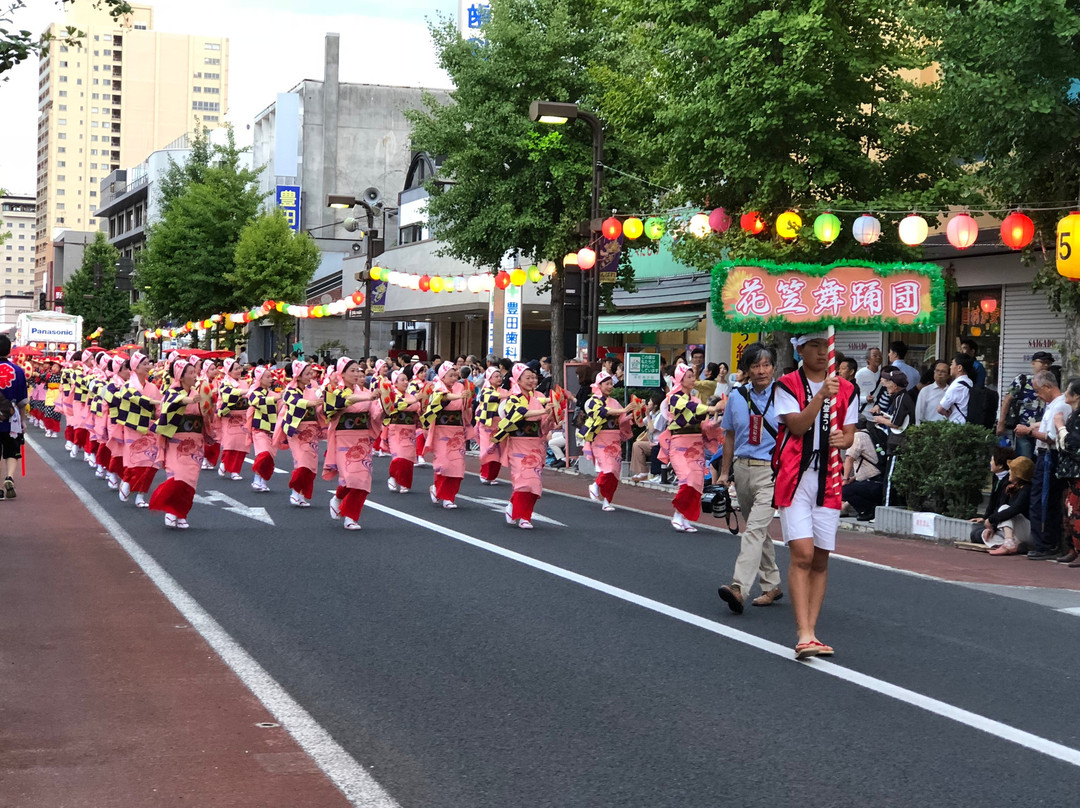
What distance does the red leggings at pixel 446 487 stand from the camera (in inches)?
611

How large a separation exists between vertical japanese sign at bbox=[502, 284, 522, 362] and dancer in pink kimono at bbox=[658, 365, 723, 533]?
14.4 metres

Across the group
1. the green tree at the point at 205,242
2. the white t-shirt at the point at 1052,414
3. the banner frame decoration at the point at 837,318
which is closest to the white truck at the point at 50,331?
the green tree at the point at 205,242

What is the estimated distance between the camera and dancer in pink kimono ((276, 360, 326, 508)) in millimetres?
15234

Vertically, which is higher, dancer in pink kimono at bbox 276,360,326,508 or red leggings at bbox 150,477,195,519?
dancer in pink kimono at bbox 276,360,326,508

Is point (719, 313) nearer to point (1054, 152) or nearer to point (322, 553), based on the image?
point (1054, 152)

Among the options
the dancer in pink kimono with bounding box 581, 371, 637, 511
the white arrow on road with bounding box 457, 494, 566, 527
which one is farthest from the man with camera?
the dancer in pink kimono with bounding box 581, 371, 637, 511

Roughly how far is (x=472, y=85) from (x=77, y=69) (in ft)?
509

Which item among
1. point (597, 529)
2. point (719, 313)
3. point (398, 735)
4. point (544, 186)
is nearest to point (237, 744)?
point (398, 735)

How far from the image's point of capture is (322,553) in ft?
36.9

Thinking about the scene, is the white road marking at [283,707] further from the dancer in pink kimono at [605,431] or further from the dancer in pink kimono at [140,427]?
the dancer in pink kimono at [605,431]

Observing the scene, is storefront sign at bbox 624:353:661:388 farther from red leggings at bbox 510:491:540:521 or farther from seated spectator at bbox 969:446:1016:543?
seated spectator at bbox 969:446:1016:543

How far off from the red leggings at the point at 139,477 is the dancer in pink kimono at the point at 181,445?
1.38 meters

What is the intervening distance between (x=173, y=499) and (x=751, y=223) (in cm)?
921

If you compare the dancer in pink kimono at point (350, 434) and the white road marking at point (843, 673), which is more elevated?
the dancer in pink kimono at point (350, 434)
